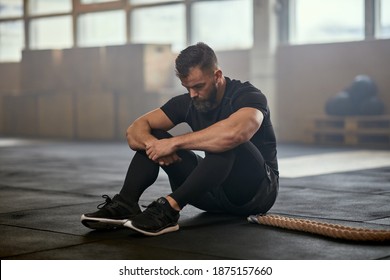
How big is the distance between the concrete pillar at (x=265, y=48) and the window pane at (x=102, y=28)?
2964 mm

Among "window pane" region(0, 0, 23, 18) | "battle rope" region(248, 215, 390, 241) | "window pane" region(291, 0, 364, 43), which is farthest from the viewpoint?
"window pane" region(0, 0, 23, 18)

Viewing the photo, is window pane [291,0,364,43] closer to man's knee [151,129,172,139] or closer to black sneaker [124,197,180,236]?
man's knee [151,129,172,139]

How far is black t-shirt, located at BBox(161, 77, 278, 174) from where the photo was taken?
367 centimetres

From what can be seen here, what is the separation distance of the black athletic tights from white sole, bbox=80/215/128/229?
13cm

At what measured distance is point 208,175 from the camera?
3490 millimetres

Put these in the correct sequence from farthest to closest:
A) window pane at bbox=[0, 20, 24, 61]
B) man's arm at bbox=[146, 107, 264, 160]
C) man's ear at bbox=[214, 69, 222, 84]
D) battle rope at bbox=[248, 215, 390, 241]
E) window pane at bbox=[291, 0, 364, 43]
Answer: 1. window pane at bbox=[0, 20, 24, 61]
2. window pane at bbox=[291, 0, 364, 43]
3. man's ear at bbox=[214, 69, 222, 84]
4. man's arm at bbox=[146, 107, 264, 160]
5. battle rope at bbox=[248, 215, 390, 241]

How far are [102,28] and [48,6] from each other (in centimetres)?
147

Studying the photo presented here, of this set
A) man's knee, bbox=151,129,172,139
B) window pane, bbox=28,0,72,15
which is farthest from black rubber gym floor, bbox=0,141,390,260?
window pane, bbox=28,0,72,15

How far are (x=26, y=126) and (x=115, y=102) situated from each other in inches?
97.5

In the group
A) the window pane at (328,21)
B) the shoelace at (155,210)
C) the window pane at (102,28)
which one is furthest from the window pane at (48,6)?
the shoelace at (155,210)

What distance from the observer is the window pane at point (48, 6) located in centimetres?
1422

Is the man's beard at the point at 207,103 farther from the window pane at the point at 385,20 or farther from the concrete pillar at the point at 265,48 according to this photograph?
the concrete pillar at the point at 265,48
